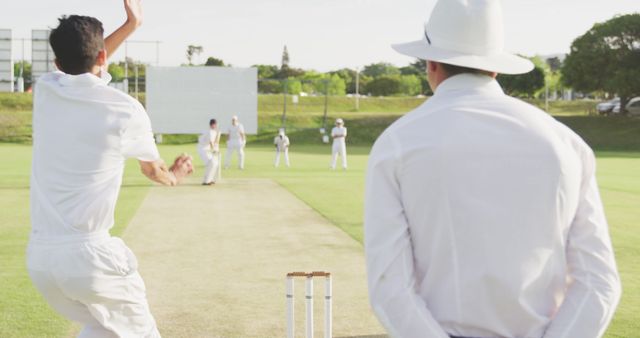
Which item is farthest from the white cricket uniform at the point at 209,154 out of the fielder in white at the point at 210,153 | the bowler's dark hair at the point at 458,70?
the bowler's dark hair at the point at 458,70

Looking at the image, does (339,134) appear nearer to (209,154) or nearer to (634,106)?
(209,154)

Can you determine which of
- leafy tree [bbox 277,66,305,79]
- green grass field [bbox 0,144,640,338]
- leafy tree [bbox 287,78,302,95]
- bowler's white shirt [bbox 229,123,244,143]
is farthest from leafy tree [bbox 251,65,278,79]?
bowler's white shirt [bbox 229,123,244,143]

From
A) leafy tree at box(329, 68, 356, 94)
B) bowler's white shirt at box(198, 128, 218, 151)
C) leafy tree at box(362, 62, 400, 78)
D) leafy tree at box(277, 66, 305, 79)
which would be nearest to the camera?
bowler's white shirt at box(198, 128, 218, 151)

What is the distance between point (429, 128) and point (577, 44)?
75925 mm

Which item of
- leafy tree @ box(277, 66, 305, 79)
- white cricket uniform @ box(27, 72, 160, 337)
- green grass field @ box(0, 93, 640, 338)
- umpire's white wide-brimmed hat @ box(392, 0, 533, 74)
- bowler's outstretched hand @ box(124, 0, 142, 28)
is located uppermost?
leafy tree @ box(277, 66, 305, 79)

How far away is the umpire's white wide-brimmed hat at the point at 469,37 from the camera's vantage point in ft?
9.06

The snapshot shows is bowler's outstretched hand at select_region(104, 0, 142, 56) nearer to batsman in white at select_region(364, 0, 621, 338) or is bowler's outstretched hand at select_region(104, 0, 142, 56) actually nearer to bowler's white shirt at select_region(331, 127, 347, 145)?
batsman in white at select_region(364, 0, 621, 338)

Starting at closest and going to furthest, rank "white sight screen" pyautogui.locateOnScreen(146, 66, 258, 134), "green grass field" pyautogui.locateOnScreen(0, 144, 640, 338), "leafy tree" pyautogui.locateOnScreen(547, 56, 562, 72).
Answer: "green grass field" pyautogui.locateOnScreen(0, 144, 640, 338) < "white sight screen" pyautogui.locateOnScreen(146, 66, 258, 134) < "leafy tree" pyautogui.locateOnScreen(547, 56, 562, 72)

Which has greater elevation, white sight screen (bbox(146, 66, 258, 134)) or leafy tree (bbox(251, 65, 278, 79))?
leafy tree (bbox(251, 65, 278, 79))

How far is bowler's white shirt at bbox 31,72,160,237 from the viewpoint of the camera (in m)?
4.38

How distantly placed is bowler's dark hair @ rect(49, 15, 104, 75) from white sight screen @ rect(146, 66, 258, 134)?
4975cm

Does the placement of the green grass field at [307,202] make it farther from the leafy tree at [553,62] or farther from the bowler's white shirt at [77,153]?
the leafy tree at [553,62]

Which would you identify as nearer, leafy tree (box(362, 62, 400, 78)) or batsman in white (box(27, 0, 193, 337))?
batsman in white (box(27, 0, 193, 337))

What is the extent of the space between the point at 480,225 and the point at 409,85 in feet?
443
